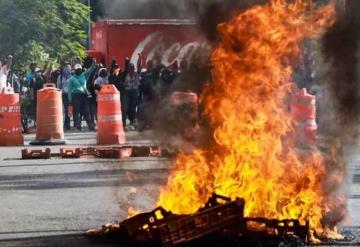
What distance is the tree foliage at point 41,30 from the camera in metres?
31.9

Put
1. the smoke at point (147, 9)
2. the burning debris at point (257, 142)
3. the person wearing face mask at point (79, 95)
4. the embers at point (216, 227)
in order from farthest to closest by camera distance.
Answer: the person wearing face mask at point (79, 95)
the smoke at point (147, 9)
the burning debris at point (257, 142)
the embers at point (216, 227)

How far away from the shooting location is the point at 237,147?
7.30 metres

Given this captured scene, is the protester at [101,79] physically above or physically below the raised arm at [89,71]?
below

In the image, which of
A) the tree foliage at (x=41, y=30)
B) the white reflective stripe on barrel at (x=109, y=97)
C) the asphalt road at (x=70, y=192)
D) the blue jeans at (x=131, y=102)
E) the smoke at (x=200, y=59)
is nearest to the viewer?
the smoke at (x=200, y=59)

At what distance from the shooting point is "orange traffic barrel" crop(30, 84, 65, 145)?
1631 centimetres

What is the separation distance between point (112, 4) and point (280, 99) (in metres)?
20.7

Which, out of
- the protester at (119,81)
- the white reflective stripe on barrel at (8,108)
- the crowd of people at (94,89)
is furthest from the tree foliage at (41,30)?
the white reflective stripe on barrel at (8,108)

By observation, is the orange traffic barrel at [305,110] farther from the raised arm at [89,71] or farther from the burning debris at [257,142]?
the burning debris at [257,142]

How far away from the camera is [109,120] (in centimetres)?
1594

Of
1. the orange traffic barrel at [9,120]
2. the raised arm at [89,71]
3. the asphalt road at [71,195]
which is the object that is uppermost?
the raised arm at [89,71]

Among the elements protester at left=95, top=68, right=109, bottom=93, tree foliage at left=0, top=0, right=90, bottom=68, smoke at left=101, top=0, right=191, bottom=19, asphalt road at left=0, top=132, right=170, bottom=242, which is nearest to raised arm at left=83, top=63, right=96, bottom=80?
protester at left=95, top=68, right=109, bottom=93

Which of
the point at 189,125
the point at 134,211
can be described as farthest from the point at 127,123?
the point at 134,211

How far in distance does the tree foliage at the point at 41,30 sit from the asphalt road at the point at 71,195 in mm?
18472

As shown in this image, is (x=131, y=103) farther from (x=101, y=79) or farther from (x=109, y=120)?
(x=109, y=120)
